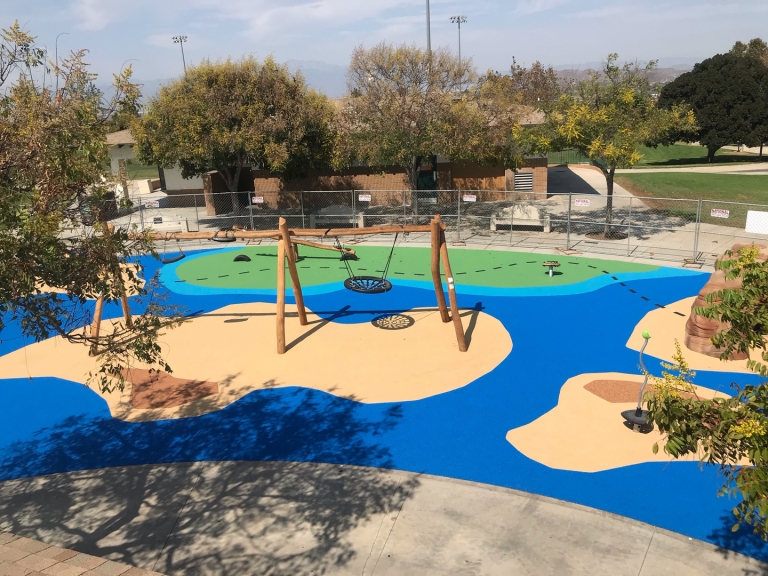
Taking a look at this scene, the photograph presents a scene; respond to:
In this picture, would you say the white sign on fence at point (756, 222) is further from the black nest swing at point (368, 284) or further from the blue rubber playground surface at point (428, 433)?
the black nest swing at point (368, 284)

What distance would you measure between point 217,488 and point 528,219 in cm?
1924

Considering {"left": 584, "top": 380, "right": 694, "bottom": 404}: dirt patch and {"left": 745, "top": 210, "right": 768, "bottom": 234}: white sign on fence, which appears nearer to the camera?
{"left": 584, "top": 380, "right": 694, "bottom": 404}: dirt patch

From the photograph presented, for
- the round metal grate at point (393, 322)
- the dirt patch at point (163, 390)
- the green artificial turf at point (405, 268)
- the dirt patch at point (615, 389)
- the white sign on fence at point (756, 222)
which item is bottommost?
the dirt patch at point (615, 389)

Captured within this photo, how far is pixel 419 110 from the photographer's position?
23438mm

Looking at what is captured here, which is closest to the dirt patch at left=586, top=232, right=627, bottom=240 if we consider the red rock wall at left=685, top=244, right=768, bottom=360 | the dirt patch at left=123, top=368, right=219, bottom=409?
the red rock wall at left=685, top=244, right=768, bottom=360

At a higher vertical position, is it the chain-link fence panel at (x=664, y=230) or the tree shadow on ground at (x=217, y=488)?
the chain-link fence panel at (x=664, y=230)

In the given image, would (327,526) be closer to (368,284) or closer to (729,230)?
(368,284)

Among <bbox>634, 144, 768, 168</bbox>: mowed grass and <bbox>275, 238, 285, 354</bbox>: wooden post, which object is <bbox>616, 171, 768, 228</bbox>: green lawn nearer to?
<bbox>634, 144, 768, 168</bbox>: mowed grass

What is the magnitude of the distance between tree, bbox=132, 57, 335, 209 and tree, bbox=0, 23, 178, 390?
17931 millimetres

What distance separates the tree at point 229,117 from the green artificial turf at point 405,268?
14.3 feet

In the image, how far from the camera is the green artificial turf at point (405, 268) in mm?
19172

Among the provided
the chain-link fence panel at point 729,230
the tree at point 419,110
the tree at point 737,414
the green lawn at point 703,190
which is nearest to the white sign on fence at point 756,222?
the chain-link fence panel at point 729,230

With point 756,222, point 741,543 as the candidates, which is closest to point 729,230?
point 756,222

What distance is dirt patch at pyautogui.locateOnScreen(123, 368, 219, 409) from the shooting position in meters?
11.4
